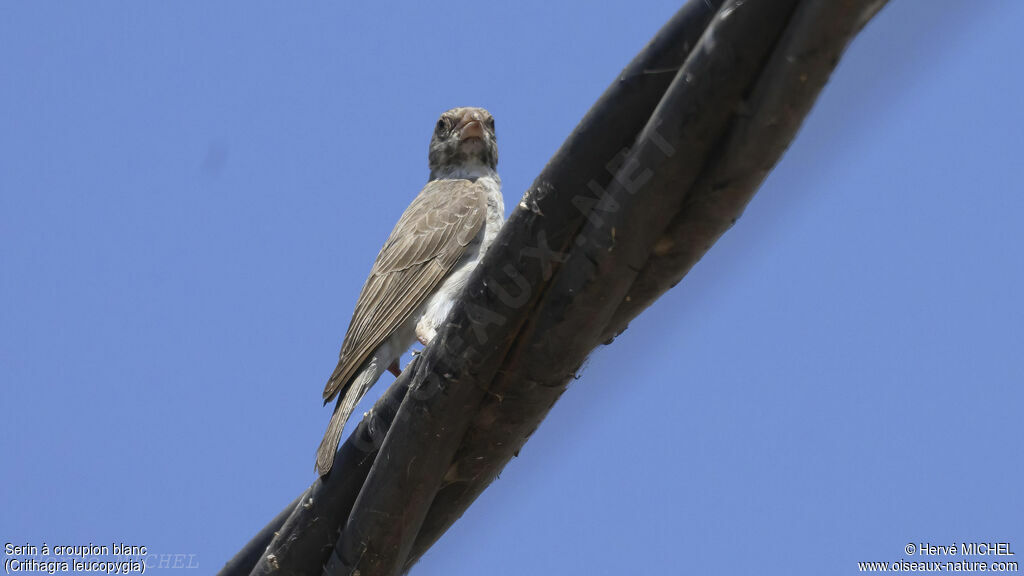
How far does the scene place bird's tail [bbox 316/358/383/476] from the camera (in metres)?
4.06

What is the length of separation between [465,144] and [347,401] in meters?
2.57

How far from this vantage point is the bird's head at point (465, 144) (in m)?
6.92

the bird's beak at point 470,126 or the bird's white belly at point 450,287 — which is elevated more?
the bird's beak at point 470,126

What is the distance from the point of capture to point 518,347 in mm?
2559

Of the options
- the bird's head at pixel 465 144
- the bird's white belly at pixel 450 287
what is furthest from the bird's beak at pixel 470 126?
the bird's white belly at pixel 450 287

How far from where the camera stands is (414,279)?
5473 mm

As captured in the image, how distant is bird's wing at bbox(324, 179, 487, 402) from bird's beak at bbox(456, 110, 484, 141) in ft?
2.97

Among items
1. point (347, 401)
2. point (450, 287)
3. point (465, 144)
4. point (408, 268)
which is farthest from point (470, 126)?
point (347, 401)

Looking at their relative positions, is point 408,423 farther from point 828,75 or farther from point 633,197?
point 828,75

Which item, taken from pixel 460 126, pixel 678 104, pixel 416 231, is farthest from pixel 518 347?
pixel 460 126

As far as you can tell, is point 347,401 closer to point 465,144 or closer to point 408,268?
point 408,268

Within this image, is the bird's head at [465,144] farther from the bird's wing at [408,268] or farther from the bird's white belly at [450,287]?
the bird's white belly at [450,287]

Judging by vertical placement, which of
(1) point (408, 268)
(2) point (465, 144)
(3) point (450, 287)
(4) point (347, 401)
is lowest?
(4) point (347, 401)

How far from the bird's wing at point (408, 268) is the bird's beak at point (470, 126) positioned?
2.97 feet
